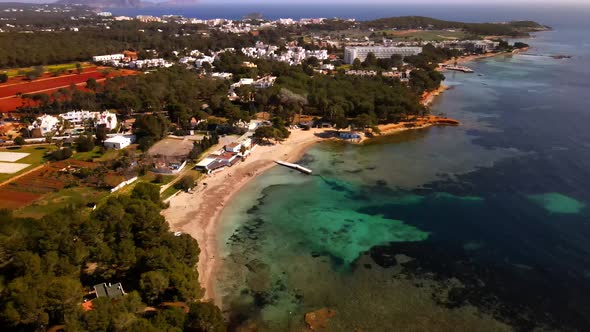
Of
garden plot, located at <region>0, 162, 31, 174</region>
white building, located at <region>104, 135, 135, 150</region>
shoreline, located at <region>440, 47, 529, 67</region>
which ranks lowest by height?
garden plot, located at <region>0, 162, 31, 174</region>

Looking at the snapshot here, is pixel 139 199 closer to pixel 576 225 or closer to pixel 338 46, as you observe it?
pixel 576 225

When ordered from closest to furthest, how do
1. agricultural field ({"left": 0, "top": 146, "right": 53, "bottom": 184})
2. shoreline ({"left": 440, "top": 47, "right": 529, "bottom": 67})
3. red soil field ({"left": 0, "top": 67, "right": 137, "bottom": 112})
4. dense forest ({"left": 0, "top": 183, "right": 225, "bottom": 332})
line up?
dense forest ({"left": 0, "top": 183, "right": 225, "bottom": 332}), agricultural field ({"left": 0, "top": 146, "right": 53, "bottom": 184}), red soil field ({"left": 0, "top": 67, "right": 137, "bottom": 112}), shoreline ({"left": 440, "top": 47, "right": 529, "bottom": 67})

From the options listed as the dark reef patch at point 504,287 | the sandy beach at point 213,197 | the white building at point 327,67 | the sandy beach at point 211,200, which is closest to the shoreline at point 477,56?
the white building at point 327,67

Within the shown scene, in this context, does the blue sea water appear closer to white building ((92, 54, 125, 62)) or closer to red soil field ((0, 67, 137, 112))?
red soil field ((0, 67, 137, 112))

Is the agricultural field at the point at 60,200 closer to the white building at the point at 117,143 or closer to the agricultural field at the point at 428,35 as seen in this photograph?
the white building at the point at 117,143

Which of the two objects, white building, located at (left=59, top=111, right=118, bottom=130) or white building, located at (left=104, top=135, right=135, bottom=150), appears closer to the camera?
white building, located at (left=104, top=135, right=135, bottom=150)

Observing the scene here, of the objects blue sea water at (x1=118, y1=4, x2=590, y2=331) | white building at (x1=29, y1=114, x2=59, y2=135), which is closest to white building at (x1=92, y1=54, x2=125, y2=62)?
white building at (x1=29, y1=114, x2=59, y2=135)
